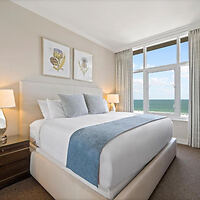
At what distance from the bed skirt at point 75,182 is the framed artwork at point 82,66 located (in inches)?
80.9

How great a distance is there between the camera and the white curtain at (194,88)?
2.81m

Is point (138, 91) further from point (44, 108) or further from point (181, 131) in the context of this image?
point (44, 108)

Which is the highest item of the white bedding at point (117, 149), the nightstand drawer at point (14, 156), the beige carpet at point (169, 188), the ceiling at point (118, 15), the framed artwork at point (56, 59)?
the ceiling at point (118, 15)

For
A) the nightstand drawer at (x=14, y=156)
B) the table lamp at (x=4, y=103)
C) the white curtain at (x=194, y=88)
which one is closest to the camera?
the nightstand drawer at (x=14, y=156)

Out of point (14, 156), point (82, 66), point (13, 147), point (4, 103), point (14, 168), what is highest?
point (82, 66)

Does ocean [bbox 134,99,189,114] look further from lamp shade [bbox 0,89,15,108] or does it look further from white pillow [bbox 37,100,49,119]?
lamp shade [bbox 0,89,15,108]

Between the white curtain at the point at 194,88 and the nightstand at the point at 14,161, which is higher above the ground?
the white curtain at the point at 194,88

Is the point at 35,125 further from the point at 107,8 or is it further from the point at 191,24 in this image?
the point at 191,24

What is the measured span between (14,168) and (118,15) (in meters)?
3.14

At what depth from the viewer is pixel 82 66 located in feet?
10.7

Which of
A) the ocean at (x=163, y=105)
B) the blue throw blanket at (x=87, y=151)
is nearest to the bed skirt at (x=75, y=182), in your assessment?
the blue throw blanket at (x=87, y=151)

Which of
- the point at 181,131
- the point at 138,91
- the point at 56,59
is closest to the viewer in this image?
the point at 56,59

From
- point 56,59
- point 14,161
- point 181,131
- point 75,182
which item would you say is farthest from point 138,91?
point 14,161

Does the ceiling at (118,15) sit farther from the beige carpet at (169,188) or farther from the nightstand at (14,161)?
the beige carpet at (169,188)
